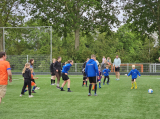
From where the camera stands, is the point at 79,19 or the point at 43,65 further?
the point at 79,19

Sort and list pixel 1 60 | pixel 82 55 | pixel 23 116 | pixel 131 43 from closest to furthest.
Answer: pixel 23 116 → pixel 1 60 → pixel 82 55 → pixel 131 43

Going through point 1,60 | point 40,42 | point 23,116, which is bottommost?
point 23,116

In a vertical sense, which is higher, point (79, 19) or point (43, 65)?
point (79, 19)

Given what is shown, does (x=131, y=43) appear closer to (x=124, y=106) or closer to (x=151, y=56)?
→ (x=151, y=56)

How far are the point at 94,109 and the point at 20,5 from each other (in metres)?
32.8

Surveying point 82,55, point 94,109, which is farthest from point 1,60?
point 82,55

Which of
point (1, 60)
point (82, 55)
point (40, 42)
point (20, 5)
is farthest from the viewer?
point (40, 42)

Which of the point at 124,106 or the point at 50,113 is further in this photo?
the point at 124,106

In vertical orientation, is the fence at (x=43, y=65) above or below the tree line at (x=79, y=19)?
below

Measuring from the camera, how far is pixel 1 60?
27.0 feet

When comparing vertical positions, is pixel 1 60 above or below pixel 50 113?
above

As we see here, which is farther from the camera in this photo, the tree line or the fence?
the tree line

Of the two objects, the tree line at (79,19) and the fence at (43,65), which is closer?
the fence at (43,65)

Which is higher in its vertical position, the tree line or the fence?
the tree line
